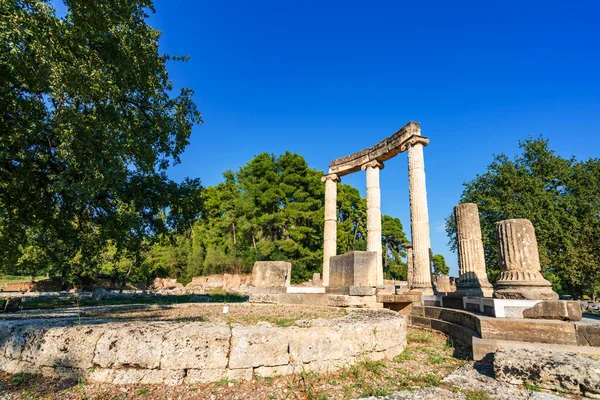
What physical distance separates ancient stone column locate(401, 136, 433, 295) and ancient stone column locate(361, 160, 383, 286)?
3.10m

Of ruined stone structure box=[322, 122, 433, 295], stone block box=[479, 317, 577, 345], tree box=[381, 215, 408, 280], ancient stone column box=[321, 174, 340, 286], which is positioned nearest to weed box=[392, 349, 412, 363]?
stone block box=[479, 317, 577, 345]

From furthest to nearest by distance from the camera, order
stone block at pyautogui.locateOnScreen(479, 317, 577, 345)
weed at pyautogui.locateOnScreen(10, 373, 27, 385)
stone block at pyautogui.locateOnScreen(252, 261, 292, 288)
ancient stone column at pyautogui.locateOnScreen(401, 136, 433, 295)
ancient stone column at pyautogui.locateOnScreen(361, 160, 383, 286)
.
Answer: ancient stone column at pyautogui.locateOnScreen(361, 160, 383, 286) → ancient stone column at pyautogui.locateOnScreen(401, 136, 433, 295) → stone block at pyautogui.locateOnScreen(252, 261, 292, 288) → stone block at pyautogui.locateOnScreen(479, 317, 577, 345) → weed at pyautogui.locateOnScreen(10, 373, 27, 385)

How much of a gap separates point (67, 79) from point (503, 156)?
89.6 ft

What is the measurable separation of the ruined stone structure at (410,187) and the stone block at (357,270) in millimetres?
3449

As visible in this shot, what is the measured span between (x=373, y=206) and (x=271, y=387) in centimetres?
1617

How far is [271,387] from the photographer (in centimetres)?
360

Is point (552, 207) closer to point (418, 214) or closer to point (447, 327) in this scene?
point (418, 214)

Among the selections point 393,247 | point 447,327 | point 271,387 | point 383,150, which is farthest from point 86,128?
point 393,247

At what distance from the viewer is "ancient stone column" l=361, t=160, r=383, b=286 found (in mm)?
18438

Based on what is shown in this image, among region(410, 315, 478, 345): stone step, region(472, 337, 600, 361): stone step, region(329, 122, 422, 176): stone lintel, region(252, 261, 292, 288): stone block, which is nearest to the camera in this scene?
region(472, 337, 600, 361): stone step

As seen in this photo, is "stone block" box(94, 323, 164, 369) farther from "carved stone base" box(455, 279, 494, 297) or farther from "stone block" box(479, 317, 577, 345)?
"carved stone base" box(455, 279, 494, 297)

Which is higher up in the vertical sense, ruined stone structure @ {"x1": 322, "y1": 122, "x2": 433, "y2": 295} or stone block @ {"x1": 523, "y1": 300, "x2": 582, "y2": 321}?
ruined stone structure @ {"x1": 322, "y1": 122, "x2": 433, "y2": 295}

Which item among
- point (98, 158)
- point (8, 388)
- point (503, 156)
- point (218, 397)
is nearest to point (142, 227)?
point (98, 158)

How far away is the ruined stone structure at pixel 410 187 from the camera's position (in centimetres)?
1461
